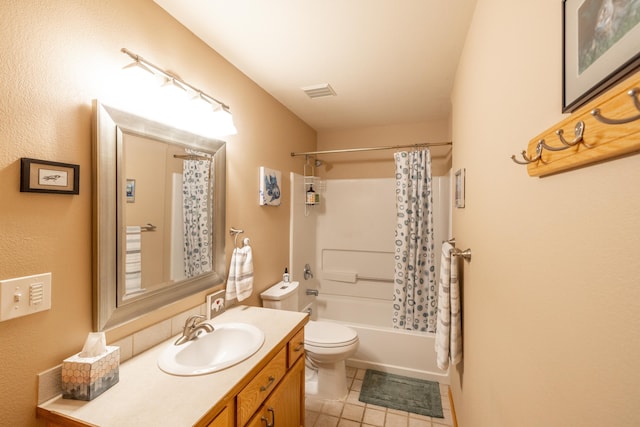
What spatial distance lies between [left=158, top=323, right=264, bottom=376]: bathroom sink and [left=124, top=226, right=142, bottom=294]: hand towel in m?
0.33

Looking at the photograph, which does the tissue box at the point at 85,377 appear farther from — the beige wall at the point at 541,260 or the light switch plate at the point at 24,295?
the beige wall at the point at 541,260

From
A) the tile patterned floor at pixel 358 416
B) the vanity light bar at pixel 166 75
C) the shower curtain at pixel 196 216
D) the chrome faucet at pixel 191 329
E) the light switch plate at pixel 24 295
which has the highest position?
the vanity light bar at pixel 166 75

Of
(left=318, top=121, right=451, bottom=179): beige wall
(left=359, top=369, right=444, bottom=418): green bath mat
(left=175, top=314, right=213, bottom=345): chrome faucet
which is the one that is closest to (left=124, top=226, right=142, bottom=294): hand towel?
(left=175, top=314, right=213, bottom=345): chrome faucet

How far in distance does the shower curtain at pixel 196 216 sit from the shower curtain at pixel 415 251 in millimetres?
1800

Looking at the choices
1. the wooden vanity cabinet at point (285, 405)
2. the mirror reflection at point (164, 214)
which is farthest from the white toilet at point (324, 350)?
the mirror reflection at point (164, 214)

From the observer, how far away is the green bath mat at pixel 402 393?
2.19 m

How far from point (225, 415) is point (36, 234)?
876mm

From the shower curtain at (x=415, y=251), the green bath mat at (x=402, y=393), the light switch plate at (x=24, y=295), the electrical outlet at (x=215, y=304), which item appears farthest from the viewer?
the shower curtain at (x=415, y=251)

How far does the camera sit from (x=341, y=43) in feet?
5.68

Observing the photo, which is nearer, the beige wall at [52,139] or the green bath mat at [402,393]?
the beige wall at [52,139]

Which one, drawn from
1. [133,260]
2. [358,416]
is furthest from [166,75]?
[358,416]

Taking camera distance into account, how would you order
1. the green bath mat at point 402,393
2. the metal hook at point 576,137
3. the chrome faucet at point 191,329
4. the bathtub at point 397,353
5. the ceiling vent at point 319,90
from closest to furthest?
the metal hook at point 576,137
the chrome faucet at point 191,329
the green bath mat at point 402,393
the ceiling vent at point 319,90
the bathtub at point 397,353

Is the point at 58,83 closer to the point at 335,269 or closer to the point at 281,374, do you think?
the point at 281,374

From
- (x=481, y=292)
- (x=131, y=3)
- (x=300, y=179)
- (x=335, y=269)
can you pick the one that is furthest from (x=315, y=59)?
(x=335, y=269)
